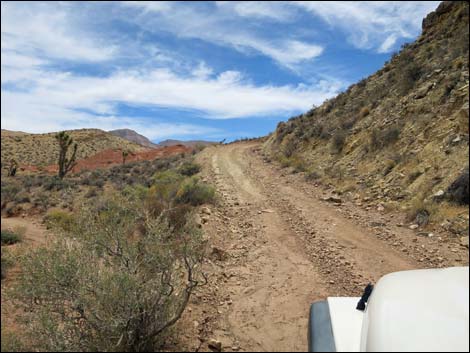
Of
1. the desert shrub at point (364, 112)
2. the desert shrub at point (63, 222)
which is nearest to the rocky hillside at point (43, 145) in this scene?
the desert shrub at point (63, 222)

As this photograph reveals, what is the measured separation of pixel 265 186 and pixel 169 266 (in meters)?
11.2

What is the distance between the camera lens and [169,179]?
16.9 m

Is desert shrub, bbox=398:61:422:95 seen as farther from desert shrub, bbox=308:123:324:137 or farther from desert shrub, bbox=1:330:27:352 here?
desert shrub, bbox=1:330:27:352

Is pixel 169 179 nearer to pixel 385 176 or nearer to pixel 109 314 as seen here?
pixel 385 176

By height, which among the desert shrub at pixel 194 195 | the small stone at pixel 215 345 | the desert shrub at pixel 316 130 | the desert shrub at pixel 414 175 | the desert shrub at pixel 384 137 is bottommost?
the small stone at pixel 215 345

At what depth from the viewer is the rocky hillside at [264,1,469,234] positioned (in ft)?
33.2

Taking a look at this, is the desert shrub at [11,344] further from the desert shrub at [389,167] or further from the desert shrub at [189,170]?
the desert shrub at [189,170]

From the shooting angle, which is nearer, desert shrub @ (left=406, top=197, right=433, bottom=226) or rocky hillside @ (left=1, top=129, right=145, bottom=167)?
desert shrub @ (left=406, top=197, right=433, bottom=226)

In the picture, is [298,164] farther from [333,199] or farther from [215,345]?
[215,345]

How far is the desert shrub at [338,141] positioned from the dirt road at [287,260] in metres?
4.41

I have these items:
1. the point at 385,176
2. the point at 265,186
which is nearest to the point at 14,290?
the point at 385,176

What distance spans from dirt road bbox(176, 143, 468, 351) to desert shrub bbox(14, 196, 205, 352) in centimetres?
87

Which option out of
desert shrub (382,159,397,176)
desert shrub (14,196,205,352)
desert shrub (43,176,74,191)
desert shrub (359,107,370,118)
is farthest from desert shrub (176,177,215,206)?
desert shrub (359,107,370,118)

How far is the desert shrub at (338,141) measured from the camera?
17.6 metres
